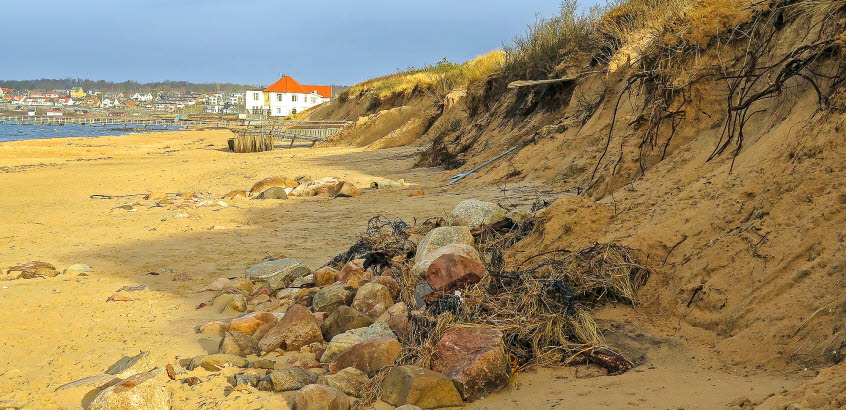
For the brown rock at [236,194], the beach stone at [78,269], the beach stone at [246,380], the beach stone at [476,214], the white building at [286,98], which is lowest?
the beach stone at [78,269]

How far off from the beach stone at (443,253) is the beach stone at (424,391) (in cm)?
163

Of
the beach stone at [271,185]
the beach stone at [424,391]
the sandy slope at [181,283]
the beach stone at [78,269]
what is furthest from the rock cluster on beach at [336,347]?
the beach stone at [271,185]

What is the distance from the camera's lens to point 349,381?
407 cm

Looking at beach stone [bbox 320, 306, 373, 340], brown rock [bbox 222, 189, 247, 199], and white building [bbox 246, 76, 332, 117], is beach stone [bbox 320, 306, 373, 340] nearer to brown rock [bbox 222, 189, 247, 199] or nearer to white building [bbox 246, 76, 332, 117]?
brown rock [bbox 222, 189, 247, 199]

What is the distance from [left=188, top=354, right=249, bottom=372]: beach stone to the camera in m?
4.48

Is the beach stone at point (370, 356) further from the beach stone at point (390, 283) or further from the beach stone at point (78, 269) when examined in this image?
the beach stone at point (78, 269)

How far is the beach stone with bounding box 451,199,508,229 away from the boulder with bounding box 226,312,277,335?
2360mm

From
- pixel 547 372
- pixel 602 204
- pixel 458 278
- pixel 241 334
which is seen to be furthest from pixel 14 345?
pixel 602 204

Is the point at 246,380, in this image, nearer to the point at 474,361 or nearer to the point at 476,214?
the point at 474,361

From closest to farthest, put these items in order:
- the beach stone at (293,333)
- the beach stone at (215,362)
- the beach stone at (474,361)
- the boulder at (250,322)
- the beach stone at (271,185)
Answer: the beach stone at (474,361) → the beach stone at (215,362) → the beach stone at (293,333) → the boulder at (250,322) → the beach stone at (271,185)

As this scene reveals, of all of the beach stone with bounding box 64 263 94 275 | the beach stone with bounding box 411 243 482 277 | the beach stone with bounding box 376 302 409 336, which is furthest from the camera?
the beach stone with bounding box 64 263 94 275

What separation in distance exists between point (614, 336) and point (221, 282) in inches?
159

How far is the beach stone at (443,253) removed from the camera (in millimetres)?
5488

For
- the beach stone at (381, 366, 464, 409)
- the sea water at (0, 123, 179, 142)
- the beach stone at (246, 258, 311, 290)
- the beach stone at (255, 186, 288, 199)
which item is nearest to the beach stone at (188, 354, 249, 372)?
the beach stone at (381, 366, 464, 409)
